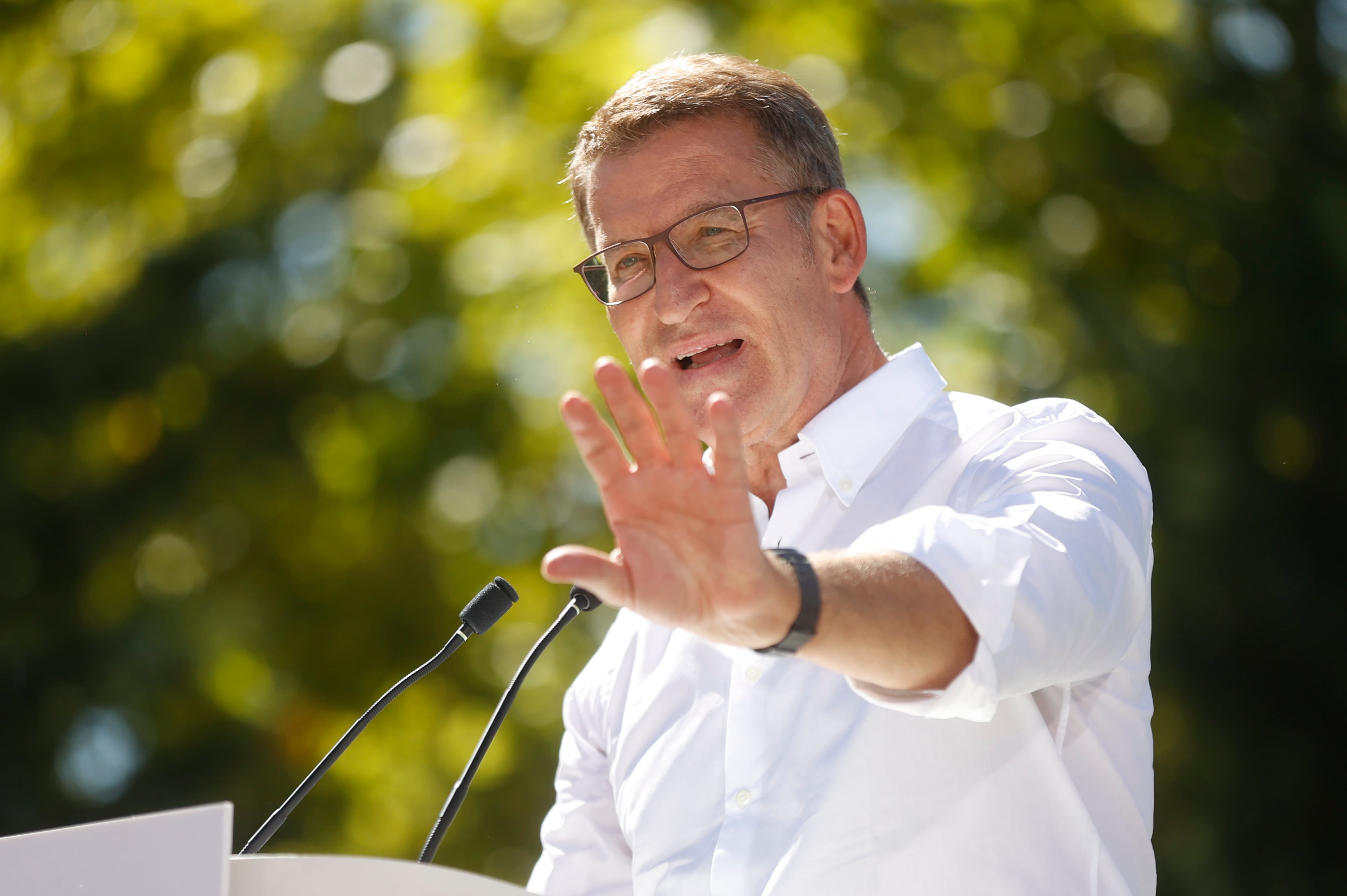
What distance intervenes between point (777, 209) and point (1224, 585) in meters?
3.03

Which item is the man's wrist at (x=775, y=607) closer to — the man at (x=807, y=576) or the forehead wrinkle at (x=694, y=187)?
the man at (x=807, y=576)

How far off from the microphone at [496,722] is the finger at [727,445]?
431mm

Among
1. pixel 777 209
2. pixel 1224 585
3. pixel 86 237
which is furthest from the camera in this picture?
pixel 86 237

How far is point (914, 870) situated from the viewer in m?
1.71

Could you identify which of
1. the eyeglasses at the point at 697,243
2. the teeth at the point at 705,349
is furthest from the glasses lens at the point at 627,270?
the teeth at the point at 705,349

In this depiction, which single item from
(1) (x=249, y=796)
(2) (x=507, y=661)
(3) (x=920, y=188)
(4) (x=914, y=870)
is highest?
(3) (x=920, y=188)

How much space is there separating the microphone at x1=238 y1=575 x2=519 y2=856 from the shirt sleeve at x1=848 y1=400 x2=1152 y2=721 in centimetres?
61

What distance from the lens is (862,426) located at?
84.4 inches

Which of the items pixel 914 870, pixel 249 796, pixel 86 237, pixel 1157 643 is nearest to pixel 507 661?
pixel 249 796

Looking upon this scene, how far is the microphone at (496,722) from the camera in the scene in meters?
1.75

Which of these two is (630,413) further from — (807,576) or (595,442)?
(807,576)

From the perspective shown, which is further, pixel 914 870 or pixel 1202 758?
pixel 1202 758

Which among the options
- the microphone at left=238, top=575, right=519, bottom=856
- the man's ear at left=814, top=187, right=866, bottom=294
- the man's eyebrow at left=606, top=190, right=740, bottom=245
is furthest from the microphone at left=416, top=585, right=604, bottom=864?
the man's ear at left=814, top=187, right=866, bottom=294

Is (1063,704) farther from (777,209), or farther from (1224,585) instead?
(1224,585)
